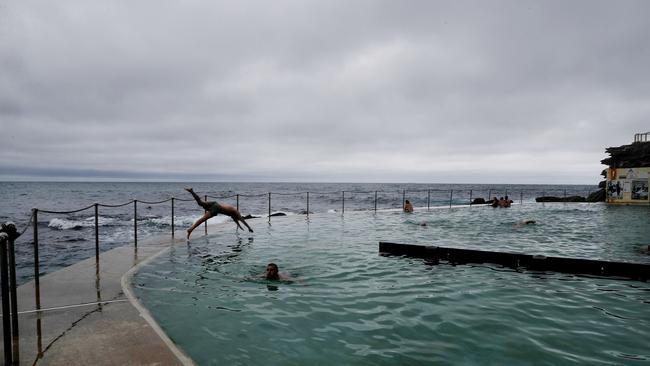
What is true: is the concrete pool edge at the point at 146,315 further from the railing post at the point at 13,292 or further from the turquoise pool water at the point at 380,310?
the railing post at the point at 13,292

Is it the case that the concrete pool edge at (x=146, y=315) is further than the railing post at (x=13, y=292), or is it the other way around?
the concrete pool edge at (x=146, y=315)

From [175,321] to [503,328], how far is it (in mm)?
4684

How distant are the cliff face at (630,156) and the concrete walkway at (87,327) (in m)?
46.7

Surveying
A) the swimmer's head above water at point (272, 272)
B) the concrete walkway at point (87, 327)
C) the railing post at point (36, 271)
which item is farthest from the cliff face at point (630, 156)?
the railing post at point (36, 271)

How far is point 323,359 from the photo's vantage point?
4.37m

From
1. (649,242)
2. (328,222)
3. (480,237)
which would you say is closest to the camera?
(649,242)

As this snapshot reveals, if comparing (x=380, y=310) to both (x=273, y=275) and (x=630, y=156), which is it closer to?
(x=273, y=275)

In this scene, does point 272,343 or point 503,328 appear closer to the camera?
point 272,343

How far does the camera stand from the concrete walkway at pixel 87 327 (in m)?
3.88

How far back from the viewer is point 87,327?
4660mm

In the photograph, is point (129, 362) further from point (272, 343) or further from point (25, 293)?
point (25, 293)

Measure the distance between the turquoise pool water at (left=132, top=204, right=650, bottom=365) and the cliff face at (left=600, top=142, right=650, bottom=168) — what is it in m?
35.8

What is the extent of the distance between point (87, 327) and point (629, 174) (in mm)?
42016

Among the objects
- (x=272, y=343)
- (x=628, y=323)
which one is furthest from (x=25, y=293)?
(x=628, y=323)
